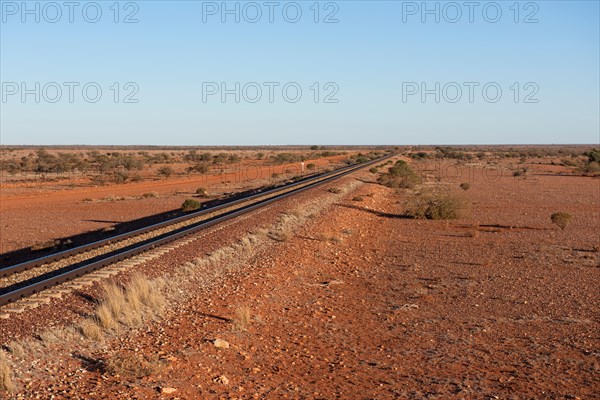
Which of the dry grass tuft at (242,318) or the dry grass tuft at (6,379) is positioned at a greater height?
the dry grass tuft at (6,379)

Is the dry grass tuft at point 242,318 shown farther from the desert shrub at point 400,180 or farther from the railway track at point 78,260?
the desert shrub at point 400,180

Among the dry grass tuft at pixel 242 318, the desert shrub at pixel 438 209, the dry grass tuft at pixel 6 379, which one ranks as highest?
the desert shrub at pixel 438 209

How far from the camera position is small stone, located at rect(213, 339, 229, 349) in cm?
946

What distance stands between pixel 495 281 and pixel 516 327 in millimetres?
4210

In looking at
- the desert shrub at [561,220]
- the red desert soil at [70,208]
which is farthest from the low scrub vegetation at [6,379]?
the desert shrub at [561,220]

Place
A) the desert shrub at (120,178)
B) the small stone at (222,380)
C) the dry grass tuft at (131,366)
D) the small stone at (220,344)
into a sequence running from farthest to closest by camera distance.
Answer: the desert shrub at (120,178) → the small stone at (220,344) → the small stone at (222,380) → the dry grass tuft at (131,366)

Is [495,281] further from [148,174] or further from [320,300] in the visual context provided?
[148,174]

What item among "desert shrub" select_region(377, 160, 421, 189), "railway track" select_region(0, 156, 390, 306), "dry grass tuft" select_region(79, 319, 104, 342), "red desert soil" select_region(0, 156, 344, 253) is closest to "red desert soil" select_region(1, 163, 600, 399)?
"dry grass tuft" select_region(79, 319, 104, 342)

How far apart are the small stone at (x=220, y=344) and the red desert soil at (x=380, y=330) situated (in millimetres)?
163

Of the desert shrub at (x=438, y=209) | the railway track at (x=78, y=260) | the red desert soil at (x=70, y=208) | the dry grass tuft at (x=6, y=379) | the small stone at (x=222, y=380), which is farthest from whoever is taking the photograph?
the desert shrub at (x=438, y=209)

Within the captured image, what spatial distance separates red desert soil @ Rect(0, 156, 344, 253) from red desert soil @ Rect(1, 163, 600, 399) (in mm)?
10905

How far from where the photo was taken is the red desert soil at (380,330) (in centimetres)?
828

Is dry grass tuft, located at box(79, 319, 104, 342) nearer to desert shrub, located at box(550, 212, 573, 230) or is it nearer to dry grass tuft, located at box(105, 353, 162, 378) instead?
dry grass tuft, located at box(105, 353, 162, 378)

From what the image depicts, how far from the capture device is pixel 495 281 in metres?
15.8
